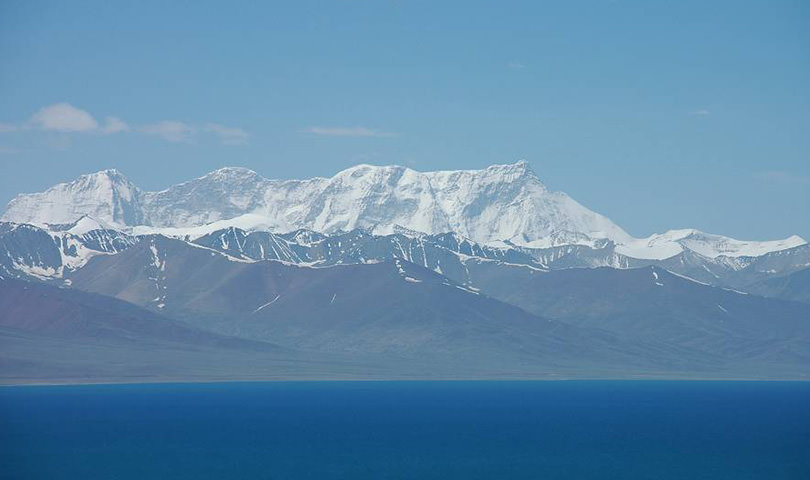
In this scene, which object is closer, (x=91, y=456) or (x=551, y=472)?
(x=551, y=472)

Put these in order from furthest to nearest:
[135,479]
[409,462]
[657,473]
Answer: [409,462] < [657,473] < [135,479]

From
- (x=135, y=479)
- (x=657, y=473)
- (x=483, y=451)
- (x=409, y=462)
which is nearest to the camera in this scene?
(x=135, y=479)

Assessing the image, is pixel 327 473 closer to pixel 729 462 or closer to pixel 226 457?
pixel 226 457

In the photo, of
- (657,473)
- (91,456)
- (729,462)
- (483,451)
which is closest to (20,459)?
(91,456)

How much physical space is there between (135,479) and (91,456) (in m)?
27.8

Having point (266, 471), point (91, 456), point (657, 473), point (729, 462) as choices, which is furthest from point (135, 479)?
point (729, 462)

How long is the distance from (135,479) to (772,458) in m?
78.9

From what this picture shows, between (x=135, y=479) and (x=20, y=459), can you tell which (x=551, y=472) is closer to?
(x=135, y=479)

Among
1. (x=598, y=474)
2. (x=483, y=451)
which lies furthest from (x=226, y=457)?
(x=598, y=474)

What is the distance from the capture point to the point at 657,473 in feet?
542

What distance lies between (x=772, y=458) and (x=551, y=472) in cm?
3395

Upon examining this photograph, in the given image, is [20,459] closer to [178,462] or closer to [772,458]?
[178,462]

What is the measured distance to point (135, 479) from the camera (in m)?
155

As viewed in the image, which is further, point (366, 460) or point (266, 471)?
point (366, 460)
